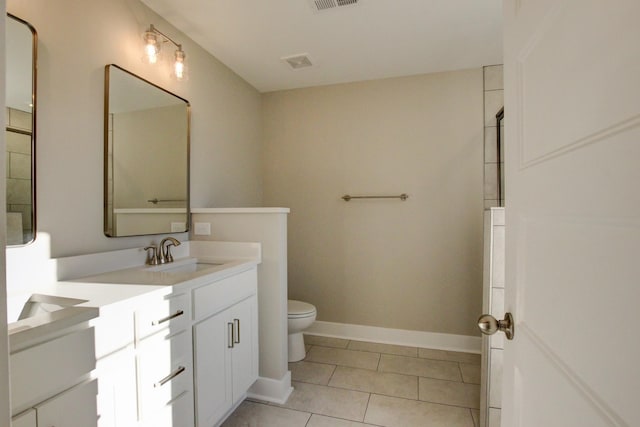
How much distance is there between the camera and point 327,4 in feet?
5.95

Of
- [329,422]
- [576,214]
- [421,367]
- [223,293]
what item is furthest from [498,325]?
[421,367]

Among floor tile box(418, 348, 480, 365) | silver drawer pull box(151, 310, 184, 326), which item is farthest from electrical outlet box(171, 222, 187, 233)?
floor tile box(418, 348, 480, 365)

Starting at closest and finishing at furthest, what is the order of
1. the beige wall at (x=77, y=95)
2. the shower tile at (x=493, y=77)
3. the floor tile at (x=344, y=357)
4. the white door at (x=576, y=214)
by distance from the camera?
1. the white door at (x=576, y=214)
2. the beige wall at (x=77, y=95)
3. the floor tile at (x=344, y=357)
4. the shower tile at (x=493, y=77)

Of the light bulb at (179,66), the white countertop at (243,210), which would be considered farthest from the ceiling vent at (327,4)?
the white countertop at (243,210)

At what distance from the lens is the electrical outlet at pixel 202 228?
212 cm

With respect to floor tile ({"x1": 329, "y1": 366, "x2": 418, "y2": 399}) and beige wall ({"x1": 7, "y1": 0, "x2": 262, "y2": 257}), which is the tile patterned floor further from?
beige wall ({"x1": 7, "y1": 0, "x2": 262, "y2": 257})

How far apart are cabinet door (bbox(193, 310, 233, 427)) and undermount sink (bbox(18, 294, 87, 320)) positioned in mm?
509

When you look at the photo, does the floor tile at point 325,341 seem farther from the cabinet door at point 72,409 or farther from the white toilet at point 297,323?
the cabinet door at point 72,409

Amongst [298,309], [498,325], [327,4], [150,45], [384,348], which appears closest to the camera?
[498,325]

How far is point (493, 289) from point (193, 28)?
2367mm

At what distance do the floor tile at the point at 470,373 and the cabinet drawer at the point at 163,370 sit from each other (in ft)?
6.07

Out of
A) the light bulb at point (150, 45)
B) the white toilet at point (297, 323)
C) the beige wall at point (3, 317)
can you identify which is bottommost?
the white toilet at point (297, 323)

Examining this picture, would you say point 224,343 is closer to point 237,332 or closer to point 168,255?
point 237,332

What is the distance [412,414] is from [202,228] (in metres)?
1.74
